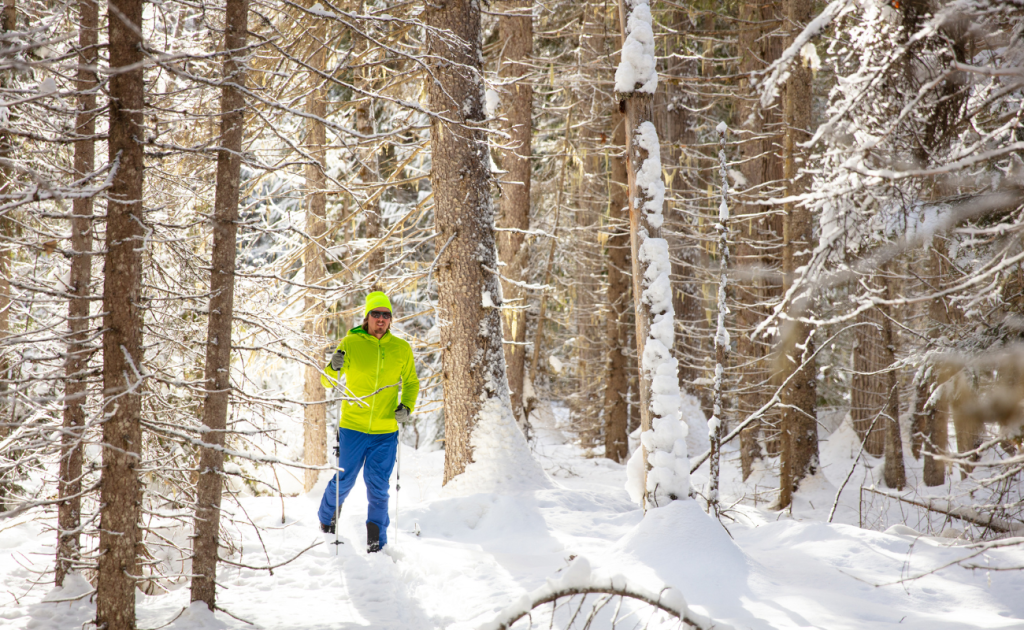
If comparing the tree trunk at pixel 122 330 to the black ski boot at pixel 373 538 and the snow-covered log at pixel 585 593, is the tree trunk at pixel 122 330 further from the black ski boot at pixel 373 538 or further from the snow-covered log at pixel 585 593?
the black ski boot at pixel 373 538

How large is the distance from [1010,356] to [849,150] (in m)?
2.09

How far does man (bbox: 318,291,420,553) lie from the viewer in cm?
590

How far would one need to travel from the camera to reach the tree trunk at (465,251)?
23.0 feet

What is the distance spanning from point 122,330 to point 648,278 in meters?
4.04

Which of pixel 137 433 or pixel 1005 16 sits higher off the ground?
pixel 1005 16

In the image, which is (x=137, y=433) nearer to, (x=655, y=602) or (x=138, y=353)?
(x=138, y=353)

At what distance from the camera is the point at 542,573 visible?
495 cm

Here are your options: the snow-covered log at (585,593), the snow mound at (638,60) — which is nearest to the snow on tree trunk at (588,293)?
the snow mound at (638,60)

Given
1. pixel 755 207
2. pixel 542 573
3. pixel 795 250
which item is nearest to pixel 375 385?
pixel 542 573

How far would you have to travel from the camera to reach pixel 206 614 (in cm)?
424

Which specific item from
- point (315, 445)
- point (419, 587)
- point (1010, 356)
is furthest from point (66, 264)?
point (1010, 356)

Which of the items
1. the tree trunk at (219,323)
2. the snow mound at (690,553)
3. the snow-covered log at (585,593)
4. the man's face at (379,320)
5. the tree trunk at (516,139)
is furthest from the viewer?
the tree trunk at (516,139)

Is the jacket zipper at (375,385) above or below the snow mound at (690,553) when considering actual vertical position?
above

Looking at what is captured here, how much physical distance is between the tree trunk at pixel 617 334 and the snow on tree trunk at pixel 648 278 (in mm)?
6676
